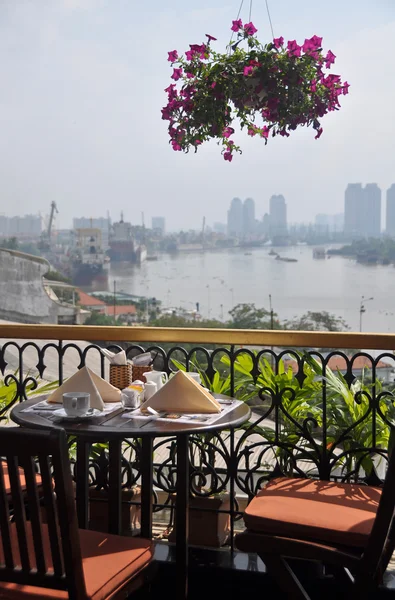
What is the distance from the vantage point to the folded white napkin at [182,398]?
2133mm

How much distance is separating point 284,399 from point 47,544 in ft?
4.24

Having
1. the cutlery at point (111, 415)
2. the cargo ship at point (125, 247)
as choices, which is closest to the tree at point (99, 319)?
the cargo ship at point (125, 247)

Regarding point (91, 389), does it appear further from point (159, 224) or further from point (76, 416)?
point (159, 224)

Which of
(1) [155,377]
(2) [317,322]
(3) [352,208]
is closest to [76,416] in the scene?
(1) [155,377]

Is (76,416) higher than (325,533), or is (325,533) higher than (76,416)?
(76,416)

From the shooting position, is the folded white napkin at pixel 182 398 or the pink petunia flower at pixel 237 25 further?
the pink petunia flower at pixel 237 25

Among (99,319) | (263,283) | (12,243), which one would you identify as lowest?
(99,319)

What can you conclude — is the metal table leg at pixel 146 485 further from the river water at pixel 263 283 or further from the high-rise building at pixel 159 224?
the high-rise building at pixel 159 224

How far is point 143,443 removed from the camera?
221 cm

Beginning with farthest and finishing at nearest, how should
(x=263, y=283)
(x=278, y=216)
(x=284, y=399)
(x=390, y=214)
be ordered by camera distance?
(x=263, y=283), (x=278, y=216), (x=390, y=214), (x=284, y=399)

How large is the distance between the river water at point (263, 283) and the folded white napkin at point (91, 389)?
1520 cm

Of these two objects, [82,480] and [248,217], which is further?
[248,217]

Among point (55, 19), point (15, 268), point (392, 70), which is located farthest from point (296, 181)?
point (15, 268)

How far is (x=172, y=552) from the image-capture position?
2.65 metres
